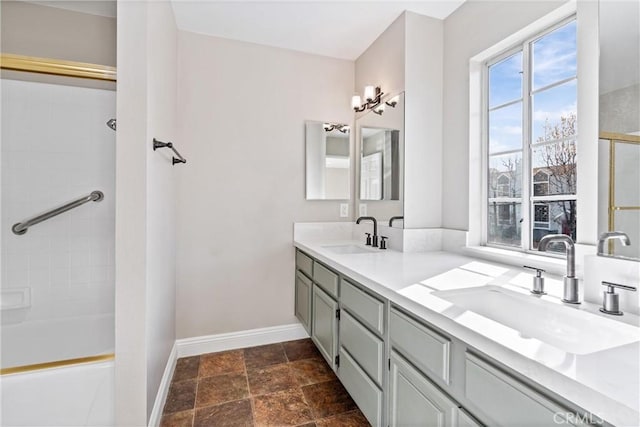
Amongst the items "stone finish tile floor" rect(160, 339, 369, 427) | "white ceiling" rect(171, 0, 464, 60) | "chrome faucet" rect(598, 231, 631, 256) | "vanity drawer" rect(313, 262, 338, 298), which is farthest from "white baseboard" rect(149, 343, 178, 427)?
"white ceiling" rect(171, 0, 464, 60)

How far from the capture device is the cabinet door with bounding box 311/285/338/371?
5.77 feet

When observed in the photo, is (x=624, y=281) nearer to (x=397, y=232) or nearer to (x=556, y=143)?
(x=556, y=143)

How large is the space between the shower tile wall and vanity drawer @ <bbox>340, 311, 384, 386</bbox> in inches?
66.9

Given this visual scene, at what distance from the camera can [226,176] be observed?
7.88 feet

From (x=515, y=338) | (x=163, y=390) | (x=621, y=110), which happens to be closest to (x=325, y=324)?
(x=163, y=390)

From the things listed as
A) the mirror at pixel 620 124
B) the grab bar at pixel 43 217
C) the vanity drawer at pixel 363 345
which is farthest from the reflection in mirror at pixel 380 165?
the grab bar at pixel 43 217

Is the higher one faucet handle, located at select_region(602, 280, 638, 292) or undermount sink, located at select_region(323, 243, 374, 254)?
faucet handle, located at select_region(602, 280, 638, 292)

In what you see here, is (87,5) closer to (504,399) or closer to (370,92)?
(370,92)

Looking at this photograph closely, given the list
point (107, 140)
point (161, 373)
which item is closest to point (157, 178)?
point (107, 140)

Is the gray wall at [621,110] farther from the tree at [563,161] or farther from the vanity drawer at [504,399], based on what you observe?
the vanity drawer at [504,399]

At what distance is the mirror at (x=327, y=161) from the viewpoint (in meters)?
2.62

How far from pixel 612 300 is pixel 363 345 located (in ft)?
3.05

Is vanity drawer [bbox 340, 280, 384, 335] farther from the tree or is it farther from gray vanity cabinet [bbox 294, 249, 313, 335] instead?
the tree

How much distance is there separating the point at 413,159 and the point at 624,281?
4.44ft
